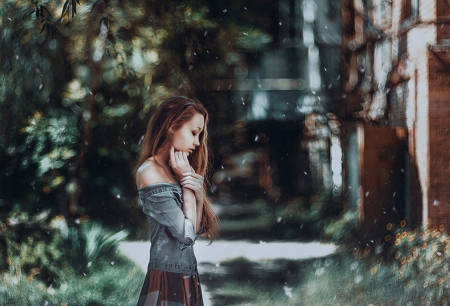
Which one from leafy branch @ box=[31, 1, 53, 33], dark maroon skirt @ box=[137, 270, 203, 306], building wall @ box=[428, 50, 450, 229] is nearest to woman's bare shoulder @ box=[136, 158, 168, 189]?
dark maroon skirt @ box=[137, 270, 203, 306]

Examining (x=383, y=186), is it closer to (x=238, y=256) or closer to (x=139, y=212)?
(x=238, y=256)

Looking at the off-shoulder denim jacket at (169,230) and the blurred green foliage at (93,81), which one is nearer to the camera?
the off-shoulder denim jacket at (169,230)

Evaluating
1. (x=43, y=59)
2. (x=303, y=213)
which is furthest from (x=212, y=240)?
(x=43, y=59)

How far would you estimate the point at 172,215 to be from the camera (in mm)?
5312

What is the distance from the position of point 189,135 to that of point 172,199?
58 cm

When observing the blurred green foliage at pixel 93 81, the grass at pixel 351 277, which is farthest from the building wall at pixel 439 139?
the blurred green foliage at pixel 93 81

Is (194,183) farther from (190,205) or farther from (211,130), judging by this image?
(211,130)

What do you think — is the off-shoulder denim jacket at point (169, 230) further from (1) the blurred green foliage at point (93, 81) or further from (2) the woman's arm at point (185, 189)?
(1) the blurred green foliage at point (93, 81)

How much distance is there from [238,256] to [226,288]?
328 mm

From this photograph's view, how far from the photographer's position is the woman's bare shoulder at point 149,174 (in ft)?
18.0

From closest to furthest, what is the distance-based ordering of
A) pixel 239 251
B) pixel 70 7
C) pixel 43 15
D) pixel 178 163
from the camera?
pixel 178 163 < pixel 43 15 < pixel 70 7 < pixel 239 251

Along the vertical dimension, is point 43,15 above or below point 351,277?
above

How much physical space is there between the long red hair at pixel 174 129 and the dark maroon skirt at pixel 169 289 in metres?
0.48

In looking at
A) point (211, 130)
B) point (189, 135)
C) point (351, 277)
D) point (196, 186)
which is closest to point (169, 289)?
point (196, 186)
